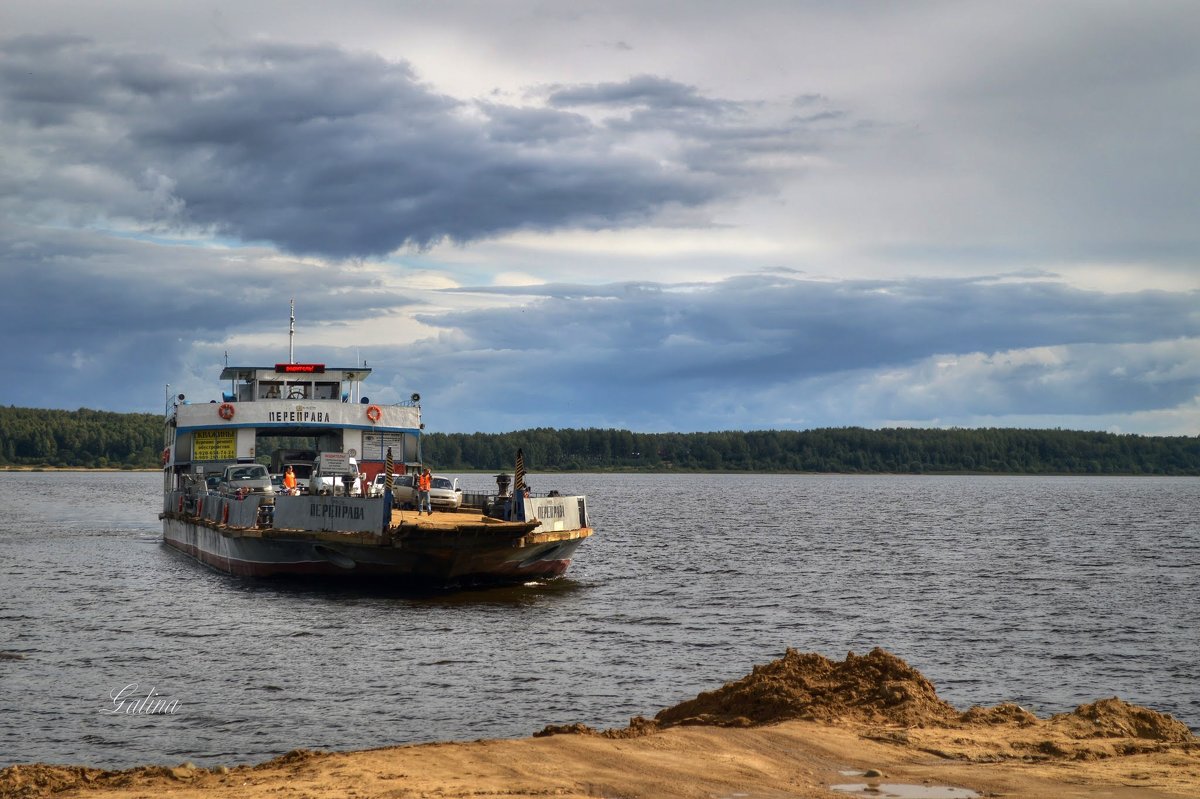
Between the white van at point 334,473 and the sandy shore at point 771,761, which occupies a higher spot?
the white van at point 334,473

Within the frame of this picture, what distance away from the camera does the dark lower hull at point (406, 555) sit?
28328 mm

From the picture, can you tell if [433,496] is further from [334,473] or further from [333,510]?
[333,510]

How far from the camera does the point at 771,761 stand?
37.7ft

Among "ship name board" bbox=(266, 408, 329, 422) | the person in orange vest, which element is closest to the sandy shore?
the person in orange vest

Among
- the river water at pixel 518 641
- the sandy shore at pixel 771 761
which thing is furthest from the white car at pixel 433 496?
the sandy shore at pixel 771 761

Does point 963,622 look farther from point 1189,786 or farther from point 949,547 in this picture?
point 949,547

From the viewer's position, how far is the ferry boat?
2886 cm

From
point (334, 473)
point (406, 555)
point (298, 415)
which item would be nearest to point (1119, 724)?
point (406, 555)

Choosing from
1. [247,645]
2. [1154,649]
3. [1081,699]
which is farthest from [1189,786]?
[247,645]

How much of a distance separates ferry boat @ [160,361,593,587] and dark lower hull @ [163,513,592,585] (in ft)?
0.14

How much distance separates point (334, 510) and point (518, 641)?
820cm

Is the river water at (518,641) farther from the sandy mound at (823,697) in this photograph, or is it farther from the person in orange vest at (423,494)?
the sandy mound at (823,697)

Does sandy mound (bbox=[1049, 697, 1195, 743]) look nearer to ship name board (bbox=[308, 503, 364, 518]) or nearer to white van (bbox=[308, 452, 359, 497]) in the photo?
ship name board (bbox=[308, 503, 364, 518])

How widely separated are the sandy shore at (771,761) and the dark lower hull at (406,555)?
49.0 ft
